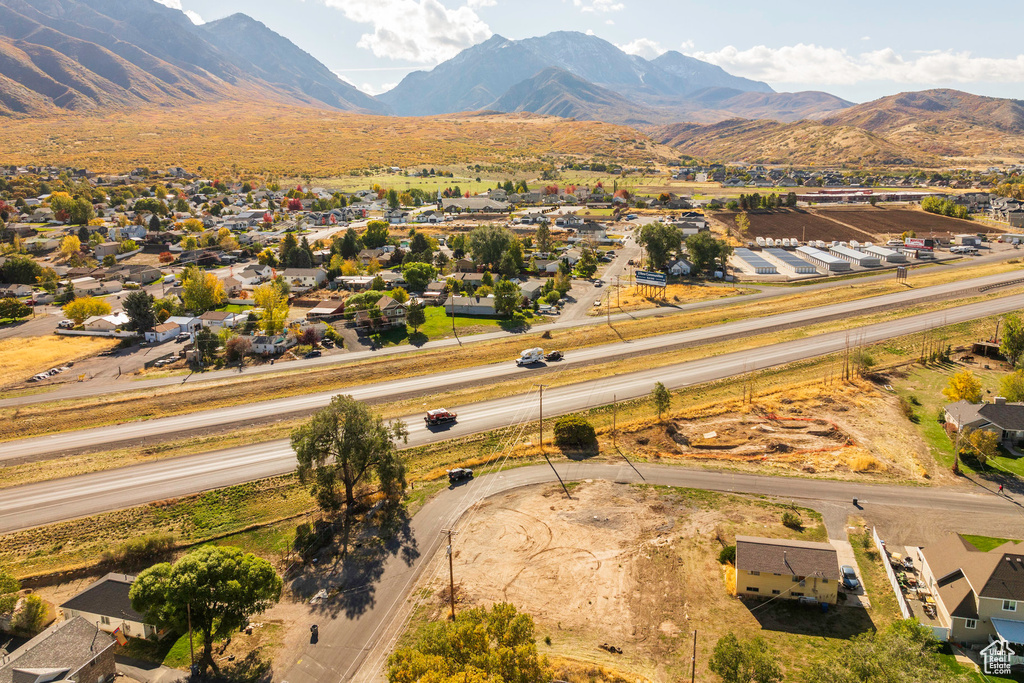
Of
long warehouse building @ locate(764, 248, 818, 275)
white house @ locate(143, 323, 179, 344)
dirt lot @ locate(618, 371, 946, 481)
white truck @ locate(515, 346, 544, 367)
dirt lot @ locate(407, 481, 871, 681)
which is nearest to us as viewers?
dirt lot @ locate(407, 481, 871, 681)

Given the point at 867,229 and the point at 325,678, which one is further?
the point at 867,229

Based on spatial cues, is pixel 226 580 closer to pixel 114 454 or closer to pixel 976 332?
pixel 114 454

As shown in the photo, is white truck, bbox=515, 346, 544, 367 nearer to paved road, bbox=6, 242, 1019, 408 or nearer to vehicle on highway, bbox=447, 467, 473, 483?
paved road, bbox=6, 242, 1019, 408

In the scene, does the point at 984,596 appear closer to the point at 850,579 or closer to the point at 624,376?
the point at 850,579

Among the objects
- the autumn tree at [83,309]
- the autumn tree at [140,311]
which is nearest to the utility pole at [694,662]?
the autumn tree at [140,311]

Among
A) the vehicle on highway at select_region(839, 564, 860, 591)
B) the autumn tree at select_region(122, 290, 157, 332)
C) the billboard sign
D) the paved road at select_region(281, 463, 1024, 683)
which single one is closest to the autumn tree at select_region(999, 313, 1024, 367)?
the paved road at select_region(281, 463, 1024, 683)

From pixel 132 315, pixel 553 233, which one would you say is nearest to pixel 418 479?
pixel 132 315

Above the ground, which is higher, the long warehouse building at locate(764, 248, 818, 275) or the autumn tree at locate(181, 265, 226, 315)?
the long warehouse building at locate(764, 248, 818, 275)
